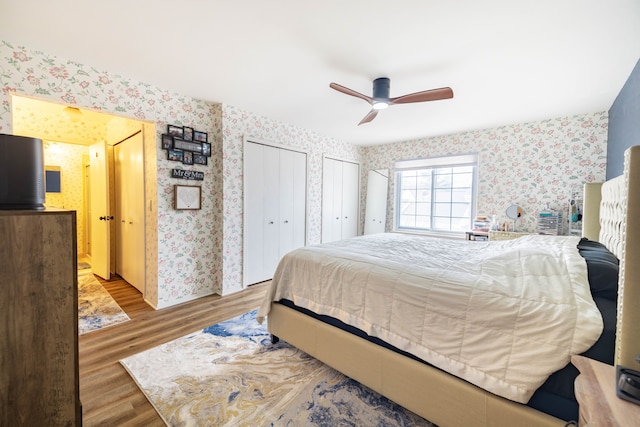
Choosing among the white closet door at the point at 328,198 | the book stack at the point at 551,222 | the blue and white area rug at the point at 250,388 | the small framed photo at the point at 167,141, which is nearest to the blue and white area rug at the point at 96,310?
the blue and white area rug at the point at 250,388

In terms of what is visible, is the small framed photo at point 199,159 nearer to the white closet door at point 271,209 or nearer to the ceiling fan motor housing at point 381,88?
the white closet door at point 271,209

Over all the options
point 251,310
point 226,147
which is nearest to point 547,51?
point 226,147

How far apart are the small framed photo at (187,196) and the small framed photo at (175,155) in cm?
32

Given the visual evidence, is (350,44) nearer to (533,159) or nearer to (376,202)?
(533,159)

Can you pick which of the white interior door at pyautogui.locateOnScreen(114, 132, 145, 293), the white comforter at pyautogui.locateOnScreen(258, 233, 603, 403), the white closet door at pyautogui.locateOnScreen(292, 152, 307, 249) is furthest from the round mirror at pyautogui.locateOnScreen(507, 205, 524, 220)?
the white interior door at pyautogui.locateOnScreen(114, 132, 145, 293)

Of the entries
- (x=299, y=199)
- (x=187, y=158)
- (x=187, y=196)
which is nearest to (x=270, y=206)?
(x=299, y=199)

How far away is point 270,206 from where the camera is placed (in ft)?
13.1

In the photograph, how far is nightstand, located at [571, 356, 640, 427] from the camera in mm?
639

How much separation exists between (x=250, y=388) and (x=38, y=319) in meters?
1.23

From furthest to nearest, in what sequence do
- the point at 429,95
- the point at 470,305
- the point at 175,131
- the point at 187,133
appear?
the point at 187,133 → the point at 175,131 → the point at 429,95 → the point at 470,305

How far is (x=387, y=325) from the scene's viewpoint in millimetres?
1566

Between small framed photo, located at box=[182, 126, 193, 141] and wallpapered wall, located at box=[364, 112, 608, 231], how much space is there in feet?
12.9

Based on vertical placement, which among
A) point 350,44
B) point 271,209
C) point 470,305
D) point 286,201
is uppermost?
point 350,44

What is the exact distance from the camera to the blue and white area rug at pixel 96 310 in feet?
8.64
